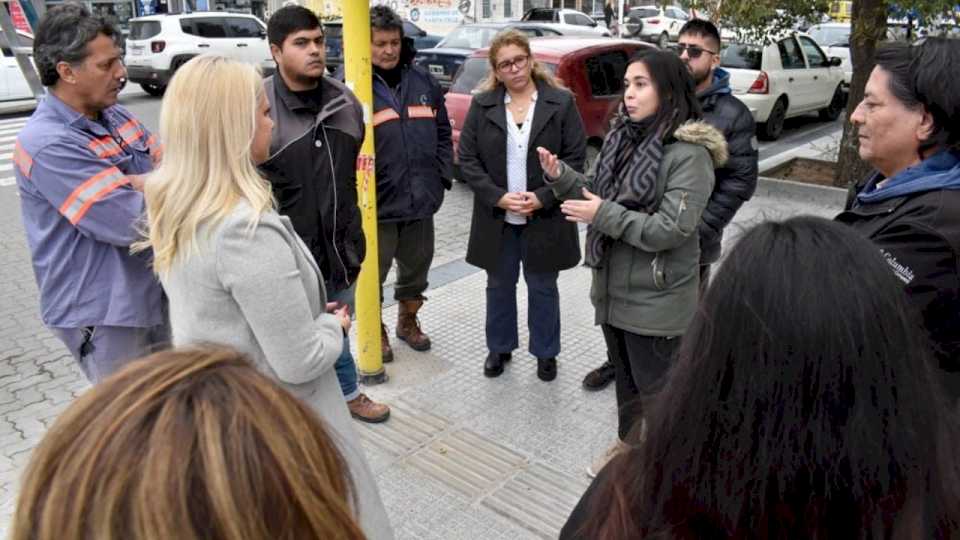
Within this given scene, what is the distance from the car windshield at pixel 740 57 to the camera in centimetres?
1069

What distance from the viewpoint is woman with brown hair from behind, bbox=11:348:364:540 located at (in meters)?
0.81

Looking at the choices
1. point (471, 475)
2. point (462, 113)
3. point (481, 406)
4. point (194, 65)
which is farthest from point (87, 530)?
point (462, 113)

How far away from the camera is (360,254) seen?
340 centimetres

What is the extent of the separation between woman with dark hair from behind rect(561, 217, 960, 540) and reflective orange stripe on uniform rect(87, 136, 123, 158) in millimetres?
2098

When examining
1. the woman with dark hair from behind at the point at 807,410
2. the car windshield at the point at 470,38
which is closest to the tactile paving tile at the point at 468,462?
the woman with dark hair from behind at the point at 807,410

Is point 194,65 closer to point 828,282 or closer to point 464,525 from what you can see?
point 828,282

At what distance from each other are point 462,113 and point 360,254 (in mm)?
5005

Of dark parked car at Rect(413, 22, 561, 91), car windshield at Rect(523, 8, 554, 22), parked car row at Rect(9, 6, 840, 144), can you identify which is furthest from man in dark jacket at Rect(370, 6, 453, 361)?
car windshield at Rect(523, 8, 554, 22)

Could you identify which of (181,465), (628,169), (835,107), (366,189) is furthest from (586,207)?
(835,107)

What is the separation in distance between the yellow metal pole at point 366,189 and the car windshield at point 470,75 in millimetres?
4867

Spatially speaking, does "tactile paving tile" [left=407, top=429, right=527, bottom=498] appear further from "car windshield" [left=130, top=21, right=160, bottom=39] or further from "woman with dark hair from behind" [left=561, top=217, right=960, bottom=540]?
"car windshield" [left=130, top=21, right=160, bottom=39]

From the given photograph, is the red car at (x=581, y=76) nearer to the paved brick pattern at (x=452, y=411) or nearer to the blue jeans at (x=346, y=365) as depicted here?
the paved brick pattern at (x=452, y=411)

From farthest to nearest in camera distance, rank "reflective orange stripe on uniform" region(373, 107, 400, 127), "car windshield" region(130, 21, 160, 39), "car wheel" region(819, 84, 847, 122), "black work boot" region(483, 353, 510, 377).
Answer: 1. "car windshield" region(130, 21, 160, 39)
2. "car wheel" region(819, 84, 847, 122)
3. "black work boot" region(483, 353, 510, 377)
4. "reflective orange stripe on uniform" region(373, 107, 400, 127)

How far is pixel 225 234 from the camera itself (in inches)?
74.5
